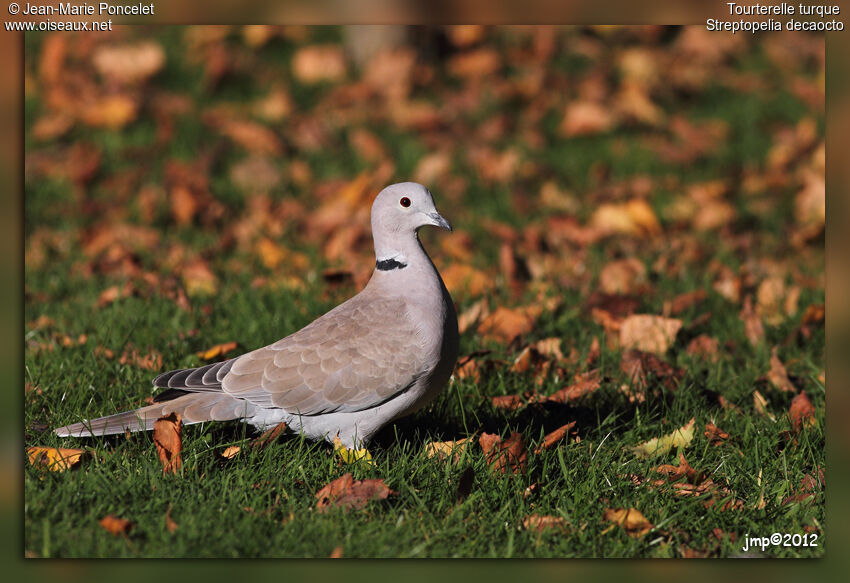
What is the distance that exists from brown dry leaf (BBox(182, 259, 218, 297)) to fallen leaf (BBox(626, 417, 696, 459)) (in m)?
2.80

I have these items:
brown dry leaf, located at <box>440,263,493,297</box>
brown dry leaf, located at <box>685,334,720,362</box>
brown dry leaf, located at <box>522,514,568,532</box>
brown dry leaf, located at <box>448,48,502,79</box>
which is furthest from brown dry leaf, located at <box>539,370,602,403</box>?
brown dry leaf, located at <box>448,48,502,79</box>

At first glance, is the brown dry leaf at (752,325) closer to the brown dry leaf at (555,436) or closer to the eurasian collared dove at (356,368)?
the brown dry leaf at (555,436)

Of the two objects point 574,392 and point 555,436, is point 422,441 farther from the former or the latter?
point 574,392

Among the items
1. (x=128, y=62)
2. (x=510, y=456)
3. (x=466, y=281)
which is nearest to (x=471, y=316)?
(x=466, y=281)

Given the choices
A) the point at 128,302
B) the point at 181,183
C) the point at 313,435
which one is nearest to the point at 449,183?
the point at 181,183

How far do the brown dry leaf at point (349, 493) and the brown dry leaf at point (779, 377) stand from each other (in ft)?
7.39

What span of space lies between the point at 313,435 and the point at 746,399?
6.95 ft

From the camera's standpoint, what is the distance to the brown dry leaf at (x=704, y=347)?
202 inches

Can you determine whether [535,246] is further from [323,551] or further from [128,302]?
[323,551]

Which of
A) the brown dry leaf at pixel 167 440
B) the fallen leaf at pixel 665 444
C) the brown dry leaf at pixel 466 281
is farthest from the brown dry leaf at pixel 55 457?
the brown dry leaf at pixel 466 281

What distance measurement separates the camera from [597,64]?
32.1ft

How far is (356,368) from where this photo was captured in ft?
12.7

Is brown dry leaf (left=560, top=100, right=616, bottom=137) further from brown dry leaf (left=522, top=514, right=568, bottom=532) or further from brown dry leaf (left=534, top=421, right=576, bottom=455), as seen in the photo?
brown dry leaf (left=522, top=514, right=568, bottom=532)

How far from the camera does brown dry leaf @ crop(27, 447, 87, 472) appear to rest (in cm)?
366
